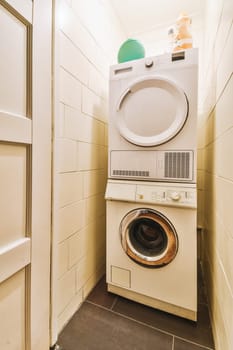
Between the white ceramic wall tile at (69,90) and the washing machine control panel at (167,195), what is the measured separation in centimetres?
69

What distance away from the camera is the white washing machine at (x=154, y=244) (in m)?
1.10

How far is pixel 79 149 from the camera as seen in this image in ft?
3.97

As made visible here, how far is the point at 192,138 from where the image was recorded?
3.65 ft

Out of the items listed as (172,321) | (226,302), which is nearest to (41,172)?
(226,302)

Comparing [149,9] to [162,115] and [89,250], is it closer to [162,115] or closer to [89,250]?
[162,115]

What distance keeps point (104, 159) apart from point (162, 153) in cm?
59

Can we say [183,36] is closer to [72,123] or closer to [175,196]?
[72,123]

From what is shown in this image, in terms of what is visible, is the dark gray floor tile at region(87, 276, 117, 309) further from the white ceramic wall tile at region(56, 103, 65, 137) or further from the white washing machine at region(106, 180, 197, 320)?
the white ceramic wall tile at region(56, 103, 65, 137)

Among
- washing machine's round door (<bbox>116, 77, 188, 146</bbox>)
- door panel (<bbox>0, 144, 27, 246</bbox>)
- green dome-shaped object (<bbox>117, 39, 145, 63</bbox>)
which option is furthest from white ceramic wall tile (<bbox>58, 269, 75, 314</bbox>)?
green dome-shaped object (<bbox>117, 39, 145, 63</bbox>)

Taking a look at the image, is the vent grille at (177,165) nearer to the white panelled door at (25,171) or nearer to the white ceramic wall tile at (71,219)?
the white ceramic wall tile at (71,219)

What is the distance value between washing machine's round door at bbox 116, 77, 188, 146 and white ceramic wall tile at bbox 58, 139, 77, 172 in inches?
14.2

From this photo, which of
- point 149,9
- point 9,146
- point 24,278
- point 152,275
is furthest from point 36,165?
point 149,9

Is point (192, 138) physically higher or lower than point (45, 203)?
higher

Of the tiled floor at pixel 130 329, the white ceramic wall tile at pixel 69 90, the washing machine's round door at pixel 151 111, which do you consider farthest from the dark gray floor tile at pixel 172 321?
the white ceramic wall tile at pixel 69 90
